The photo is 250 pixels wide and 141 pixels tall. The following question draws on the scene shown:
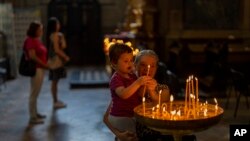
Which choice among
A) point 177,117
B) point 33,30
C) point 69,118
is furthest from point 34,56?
point 177,117

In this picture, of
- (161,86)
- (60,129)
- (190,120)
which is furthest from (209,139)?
(190,120)

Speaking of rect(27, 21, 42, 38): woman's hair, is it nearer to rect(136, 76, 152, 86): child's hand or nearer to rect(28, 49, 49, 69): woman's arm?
rect(28, 49, 49, 69): woman's arm

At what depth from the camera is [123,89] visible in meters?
3.92

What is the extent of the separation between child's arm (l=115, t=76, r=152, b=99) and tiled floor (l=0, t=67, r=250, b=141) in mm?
3805

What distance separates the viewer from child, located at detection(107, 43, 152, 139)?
12.9 feet

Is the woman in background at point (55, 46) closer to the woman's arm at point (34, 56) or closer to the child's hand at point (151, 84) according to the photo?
the woman's arm at point (34, 56)

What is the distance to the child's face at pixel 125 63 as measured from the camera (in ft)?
12.9

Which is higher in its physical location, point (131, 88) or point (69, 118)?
point (131, 88)

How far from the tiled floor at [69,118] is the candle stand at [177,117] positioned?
148 inches

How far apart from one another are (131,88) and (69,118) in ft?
18.7

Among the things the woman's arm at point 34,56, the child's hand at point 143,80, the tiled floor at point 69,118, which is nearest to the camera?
the child's hand at point 143,80

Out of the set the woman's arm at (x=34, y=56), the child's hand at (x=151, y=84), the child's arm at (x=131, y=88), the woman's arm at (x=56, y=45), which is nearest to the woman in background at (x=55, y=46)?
the woman's arm at (x=56, y=45)

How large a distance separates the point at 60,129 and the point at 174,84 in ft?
6.52

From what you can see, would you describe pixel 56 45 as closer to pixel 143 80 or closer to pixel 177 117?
pixel 143 80
